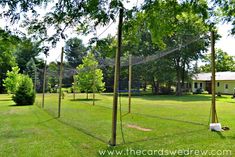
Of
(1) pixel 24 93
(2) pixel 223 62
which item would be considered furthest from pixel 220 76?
(1) pixel 24 93

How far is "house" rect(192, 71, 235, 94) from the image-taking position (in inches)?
1462

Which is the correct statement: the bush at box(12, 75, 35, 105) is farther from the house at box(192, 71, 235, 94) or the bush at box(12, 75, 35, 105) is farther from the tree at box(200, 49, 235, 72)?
the tree at box(200, 49, 235, 72)

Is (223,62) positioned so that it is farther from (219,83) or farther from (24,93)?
(24,93)

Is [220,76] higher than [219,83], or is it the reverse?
[220,76]

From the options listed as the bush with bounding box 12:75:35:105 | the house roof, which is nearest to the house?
the house roof

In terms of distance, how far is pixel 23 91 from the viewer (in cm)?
1802

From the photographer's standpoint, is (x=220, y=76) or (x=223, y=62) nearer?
(x=220, y=76)

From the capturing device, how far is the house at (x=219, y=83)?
3712 centimetres

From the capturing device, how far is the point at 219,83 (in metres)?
39.2

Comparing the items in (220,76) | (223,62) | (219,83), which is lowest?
(219,83)

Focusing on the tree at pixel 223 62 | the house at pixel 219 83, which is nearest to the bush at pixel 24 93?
the house at pixel 219 83

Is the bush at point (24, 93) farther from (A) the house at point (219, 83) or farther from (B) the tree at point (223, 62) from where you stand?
(B) the tree at point (223, 62)

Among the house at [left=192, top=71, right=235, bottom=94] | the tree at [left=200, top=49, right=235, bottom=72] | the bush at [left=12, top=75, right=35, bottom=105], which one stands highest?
the tree at [left=200, top=49, right=235, bottom=72]

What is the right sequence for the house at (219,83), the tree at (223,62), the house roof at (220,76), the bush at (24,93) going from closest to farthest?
the bush at (24,93)
the house at (219,83)
the house roof at (220,76)
the tree at (223,62)
